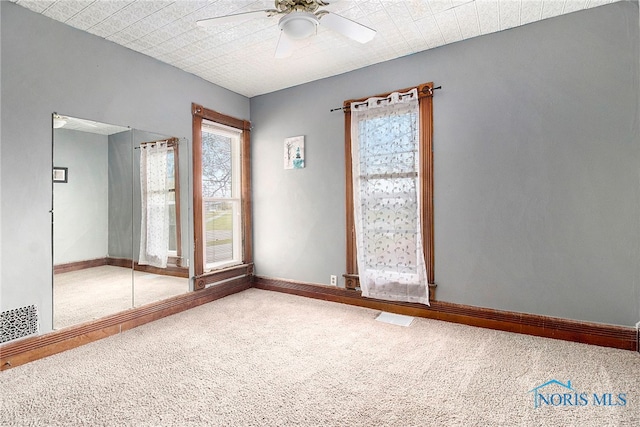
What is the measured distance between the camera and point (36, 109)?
95.4 inches

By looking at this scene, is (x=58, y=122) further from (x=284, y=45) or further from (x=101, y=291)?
(x=284, y=45)

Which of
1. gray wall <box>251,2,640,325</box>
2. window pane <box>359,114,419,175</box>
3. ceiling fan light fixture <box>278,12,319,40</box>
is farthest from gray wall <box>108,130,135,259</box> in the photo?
gray wall <box>251,2,640,325</box>

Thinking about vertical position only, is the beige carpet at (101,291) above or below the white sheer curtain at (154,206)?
below

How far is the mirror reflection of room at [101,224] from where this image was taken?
2594 mm

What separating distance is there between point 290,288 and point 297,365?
1.80m

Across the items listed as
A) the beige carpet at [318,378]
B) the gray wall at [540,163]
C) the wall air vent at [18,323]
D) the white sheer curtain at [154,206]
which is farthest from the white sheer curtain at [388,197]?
the wall air vent at [18,323]

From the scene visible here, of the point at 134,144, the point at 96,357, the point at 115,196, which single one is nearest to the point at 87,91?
the point at 134,144

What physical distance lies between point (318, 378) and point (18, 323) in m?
2.22

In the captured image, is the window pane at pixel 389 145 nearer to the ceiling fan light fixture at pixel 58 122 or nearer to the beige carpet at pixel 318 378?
the beige carpet at pixel 318 378

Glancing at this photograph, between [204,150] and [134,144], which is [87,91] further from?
[204,150]

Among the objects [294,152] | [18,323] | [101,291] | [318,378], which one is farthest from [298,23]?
[18,323]

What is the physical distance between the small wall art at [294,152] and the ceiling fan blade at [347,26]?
1.74 metres

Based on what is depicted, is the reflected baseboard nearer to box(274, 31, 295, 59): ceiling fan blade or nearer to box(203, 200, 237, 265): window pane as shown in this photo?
box(203, 200, 237, 265): window pane

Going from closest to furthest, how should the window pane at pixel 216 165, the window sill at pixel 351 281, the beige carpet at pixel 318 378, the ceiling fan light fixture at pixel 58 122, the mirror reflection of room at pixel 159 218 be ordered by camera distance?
the beige carpet at pixel 318 378 → the ceiling fan light fixture at pixel 58 122 → the mirror reflection of room at pixel 159 218 → the window sill at pixel 351 281 → the window pane at pixel 216 165
